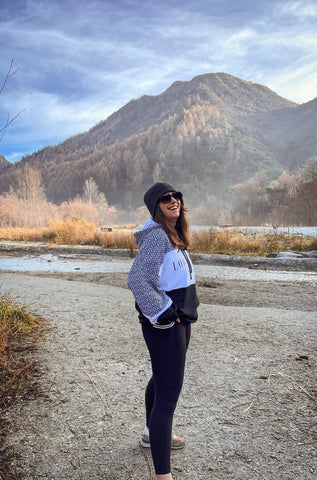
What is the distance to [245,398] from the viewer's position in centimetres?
288

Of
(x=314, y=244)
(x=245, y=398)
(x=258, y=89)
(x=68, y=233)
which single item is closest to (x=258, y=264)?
(x=314, y=244)

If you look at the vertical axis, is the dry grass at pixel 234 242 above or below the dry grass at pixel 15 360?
above

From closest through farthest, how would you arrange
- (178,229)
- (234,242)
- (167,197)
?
(167,197), (178,229), (234,242)

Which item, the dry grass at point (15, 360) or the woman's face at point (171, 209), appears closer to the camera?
the woman's face at point (171, 209)

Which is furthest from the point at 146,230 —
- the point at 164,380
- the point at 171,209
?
the point at 164,380

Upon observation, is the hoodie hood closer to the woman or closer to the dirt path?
the woman

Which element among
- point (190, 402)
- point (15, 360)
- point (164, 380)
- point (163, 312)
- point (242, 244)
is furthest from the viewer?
point (242, 244)

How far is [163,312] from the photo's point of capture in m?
1.67

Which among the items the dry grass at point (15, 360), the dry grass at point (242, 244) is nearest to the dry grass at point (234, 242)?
the dry grass at point (242, 244)

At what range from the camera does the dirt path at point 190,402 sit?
83.9 inches

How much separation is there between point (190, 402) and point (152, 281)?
1.53 m

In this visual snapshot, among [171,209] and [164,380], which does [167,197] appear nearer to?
[171,209]

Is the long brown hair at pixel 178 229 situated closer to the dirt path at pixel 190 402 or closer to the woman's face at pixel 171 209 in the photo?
the woman's face at pixel 171 209

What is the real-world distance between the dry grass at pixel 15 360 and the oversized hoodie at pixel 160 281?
4.25 feet
